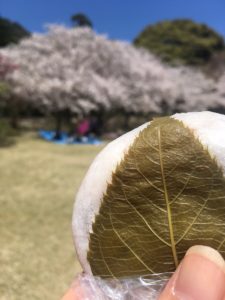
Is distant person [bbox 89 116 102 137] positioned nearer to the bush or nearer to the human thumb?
the bush

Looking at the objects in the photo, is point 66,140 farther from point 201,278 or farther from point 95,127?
point 201,278

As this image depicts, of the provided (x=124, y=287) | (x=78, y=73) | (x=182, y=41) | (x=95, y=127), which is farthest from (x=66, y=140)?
(x=182, y=41)

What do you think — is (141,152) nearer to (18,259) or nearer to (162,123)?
(162,123)

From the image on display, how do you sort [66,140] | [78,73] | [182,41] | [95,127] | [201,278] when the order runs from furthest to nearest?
[182,41] → [95,127] → [78,73] → [66,140] → [201,278]

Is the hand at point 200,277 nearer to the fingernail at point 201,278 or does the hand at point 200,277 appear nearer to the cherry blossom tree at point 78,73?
the fingernail at point 201,278

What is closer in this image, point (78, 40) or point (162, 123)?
point (162, 123)

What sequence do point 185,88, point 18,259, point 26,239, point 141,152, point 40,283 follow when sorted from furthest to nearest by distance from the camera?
1. point 185,88
2. point 26,239
3. point 18,259
4. point 40,283
5. point 141,152

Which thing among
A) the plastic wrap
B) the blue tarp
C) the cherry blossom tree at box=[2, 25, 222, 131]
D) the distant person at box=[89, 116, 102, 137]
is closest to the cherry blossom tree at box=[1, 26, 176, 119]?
the cherry blossom tree at box=[2, 25, 222, 131]

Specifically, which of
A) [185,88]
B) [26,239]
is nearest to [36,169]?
[26,239]
